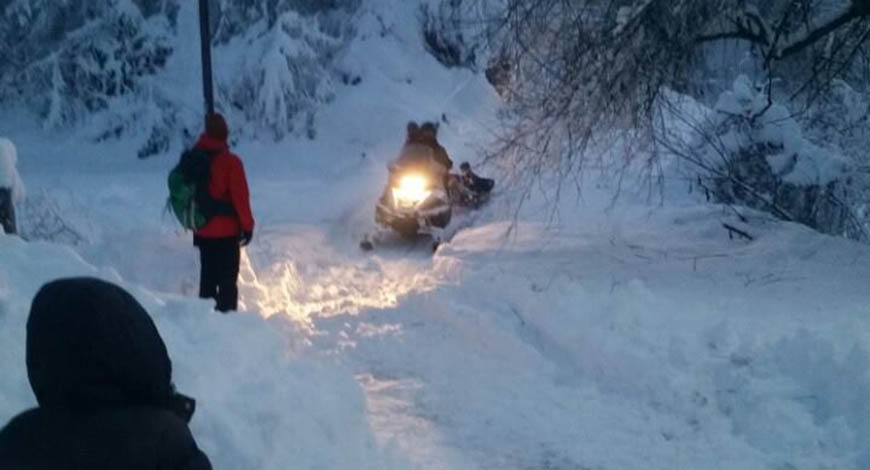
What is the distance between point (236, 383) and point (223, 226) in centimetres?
Result: 248

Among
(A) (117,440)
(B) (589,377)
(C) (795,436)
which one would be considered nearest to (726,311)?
(B) (589,377)

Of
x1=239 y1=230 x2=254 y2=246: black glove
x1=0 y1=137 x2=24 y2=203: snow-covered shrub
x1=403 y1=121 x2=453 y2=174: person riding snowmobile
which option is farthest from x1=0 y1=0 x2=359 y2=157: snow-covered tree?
x1=239 y1=230 x2=254 y2=246: black glove

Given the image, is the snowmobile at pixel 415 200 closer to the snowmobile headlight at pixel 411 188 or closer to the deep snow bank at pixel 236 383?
the snowmobile headlight at pixel 411 188

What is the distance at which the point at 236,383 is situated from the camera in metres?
5.26

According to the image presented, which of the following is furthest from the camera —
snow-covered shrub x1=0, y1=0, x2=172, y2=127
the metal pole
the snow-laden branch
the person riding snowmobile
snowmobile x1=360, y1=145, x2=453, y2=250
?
snow-covered shrub x1=0, y1=0, x2=172, y2=127

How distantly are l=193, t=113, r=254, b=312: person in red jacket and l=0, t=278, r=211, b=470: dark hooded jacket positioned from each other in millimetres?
5097

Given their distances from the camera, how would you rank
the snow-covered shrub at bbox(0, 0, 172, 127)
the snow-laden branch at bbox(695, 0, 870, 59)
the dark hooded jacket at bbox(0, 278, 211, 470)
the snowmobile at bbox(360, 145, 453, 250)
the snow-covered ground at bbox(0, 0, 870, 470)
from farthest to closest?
the snow-covered shrub at bbox(0, 0, 172, 127) → the snowmobile at bbox(360, 145, 453, 250) → the snow-laden branch at bbox(695, 0, 870, 59) → the snow-covered ground at bbox(0, 0, 870, 470) → the dark hooded jacket at bbox(0, 278, 211, 470)

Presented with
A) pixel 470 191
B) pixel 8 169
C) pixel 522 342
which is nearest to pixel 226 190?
pixel 8 169

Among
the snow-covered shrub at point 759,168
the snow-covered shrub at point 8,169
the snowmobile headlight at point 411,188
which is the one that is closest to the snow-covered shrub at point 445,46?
the snowmobile headlight at point 411,188

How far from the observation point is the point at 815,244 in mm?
10055

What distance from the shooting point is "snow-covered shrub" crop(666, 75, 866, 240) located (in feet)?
37.9

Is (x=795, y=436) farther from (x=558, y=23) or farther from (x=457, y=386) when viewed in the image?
(x=558, y=23)

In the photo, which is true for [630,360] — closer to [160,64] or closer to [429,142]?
[429,142]

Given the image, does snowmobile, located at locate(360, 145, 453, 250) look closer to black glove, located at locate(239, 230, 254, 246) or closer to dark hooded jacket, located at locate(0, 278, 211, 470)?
black glove, located at locate(239, 230, 254, 246)
